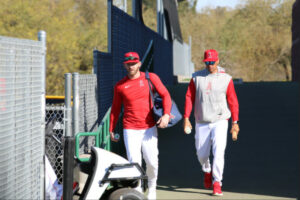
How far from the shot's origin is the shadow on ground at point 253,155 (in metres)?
8.77

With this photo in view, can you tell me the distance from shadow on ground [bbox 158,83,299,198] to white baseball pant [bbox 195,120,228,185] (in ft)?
1.85

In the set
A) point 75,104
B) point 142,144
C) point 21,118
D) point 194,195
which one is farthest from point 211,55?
point 21,118

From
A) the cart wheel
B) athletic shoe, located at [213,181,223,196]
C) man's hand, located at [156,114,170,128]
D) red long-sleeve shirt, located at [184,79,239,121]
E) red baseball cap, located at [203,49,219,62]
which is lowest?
athletic shoe, located at [213,181,223,196]

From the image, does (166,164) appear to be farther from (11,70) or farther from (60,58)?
(60,58)

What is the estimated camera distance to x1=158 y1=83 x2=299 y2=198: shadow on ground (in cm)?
877

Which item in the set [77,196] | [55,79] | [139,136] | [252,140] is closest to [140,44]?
[252,140]

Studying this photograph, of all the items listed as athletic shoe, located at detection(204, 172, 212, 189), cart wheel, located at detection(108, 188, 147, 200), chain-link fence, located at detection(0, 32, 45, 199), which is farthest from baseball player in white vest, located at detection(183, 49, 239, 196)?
chain-link fence, located at detection(0, 32, 45, 199)

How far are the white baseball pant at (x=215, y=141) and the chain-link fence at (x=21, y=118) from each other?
9.12 ft

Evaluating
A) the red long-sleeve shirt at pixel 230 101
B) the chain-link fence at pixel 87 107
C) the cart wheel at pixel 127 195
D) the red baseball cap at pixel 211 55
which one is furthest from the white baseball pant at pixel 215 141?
the cart wheel at pixel 127 195

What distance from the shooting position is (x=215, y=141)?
313 inches

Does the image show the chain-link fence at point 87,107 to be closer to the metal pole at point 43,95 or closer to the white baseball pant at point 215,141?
the white baseball pant at point 215,141

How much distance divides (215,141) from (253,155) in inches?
137

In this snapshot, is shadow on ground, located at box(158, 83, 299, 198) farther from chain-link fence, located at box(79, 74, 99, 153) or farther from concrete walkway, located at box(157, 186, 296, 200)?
chain-link fence, located at box(79, 74, 99, 153)

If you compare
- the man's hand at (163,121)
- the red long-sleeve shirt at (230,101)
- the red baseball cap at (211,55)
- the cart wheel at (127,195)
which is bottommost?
the cart wheel at (127,195)
